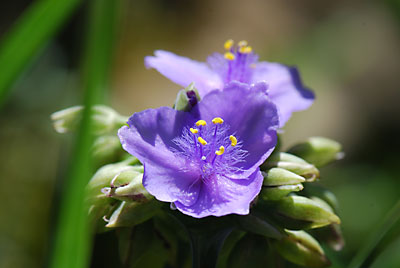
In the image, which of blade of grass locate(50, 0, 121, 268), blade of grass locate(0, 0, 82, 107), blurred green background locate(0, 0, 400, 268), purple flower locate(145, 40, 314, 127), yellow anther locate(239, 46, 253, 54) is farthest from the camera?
blurred green background locate(0, 0, 400, 268)

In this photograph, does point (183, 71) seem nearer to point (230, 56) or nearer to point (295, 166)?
point (230, 56)

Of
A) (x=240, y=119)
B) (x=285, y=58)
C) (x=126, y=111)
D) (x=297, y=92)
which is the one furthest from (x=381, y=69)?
(x=240, y=119)

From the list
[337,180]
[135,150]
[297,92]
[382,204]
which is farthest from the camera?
[337,180]

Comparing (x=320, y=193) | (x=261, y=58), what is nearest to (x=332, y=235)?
(x=320, y=193)

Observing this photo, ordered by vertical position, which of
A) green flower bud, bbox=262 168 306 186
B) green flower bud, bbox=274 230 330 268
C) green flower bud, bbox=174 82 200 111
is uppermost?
green flower bud, bbox=174 82 200 111

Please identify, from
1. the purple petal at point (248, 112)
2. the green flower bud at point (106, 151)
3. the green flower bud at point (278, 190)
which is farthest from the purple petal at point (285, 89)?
the green flower bud at point (106, 151)

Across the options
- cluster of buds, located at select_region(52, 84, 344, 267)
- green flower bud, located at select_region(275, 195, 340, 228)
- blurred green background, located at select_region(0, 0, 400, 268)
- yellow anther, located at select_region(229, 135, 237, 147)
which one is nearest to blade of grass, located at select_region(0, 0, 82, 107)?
cluster of buds, located at select_region(52, 84, 344, 267)

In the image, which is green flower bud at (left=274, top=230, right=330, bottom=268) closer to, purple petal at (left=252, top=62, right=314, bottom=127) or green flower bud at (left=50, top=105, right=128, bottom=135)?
purple petal at (left=252, top=62, right=314, bottom=127)

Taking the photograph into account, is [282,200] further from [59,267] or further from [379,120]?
[379,120]
